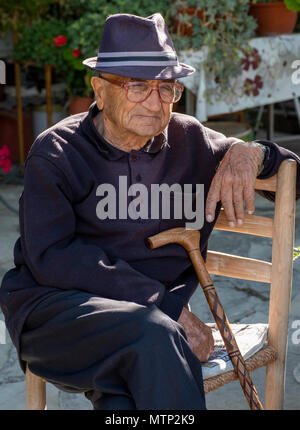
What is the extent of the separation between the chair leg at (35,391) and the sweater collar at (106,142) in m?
0.67

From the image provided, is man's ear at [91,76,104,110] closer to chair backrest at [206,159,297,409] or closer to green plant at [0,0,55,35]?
chair backrest at [206,159,297,409]

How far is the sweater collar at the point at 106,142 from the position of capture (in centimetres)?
206

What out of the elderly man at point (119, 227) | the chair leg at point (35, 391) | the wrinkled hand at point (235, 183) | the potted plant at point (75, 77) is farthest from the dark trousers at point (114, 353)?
the potted plant at point (75, 77)

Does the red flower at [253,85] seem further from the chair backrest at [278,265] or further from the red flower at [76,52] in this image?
the chair backrest at [278,265]

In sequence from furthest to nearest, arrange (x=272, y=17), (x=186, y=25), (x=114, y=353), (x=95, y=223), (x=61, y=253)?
(x=272, y=17) → (x=186, y=25) → (x=95, y=223) → (x=61, y=253) → (x=114, y=353)

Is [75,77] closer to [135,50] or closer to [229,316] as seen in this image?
[229,316]

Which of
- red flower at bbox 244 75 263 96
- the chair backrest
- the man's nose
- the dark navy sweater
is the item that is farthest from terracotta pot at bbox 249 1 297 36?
the man's nose

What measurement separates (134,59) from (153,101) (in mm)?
128

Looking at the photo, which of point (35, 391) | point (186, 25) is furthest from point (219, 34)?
point (35, 391)

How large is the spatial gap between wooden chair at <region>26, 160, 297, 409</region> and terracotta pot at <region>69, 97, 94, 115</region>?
345 cm

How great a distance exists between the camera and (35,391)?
2.04m

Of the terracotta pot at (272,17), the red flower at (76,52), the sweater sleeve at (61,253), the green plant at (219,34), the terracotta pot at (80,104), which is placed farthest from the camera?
the terracotta pot at (80,104)
